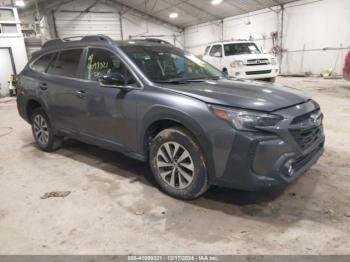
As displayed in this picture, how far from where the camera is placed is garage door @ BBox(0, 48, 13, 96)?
12.2m

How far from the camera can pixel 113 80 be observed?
299 centimetres

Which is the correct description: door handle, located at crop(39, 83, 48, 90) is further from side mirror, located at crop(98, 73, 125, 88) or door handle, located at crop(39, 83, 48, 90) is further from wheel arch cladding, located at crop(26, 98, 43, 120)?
side mirror, located at crop(98, 73, 125, 88)

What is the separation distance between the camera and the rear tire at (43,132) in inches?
171

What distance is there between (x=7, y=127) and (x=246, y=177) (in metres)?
6.14

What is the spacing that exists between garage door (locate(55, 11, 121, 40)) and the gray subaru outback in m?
17.0

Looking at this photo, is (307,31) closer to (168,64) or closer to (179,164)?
(168,64)

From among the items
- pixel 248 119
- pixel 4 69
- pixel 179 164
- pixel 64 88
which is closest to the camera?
pixel 248 119

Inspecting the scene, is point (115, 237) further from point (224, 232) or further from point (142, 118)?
point (142, 118)

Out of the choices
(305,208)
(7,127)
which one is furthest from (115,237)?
(7,127)

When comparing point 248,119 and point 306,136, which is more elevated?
point 248,119

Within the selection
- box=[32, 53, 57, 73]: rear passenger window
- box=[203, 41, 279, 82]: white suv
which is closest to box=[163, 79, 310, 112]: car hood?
box=[32, 53, 57, 73]: rear passenger window

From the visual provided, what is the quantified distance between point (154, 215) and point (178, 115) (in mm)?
930

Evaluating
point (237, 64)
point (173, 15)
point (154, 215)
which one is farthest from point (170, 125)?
point (173, 15)

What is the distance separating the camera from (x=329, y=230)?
230 cm
